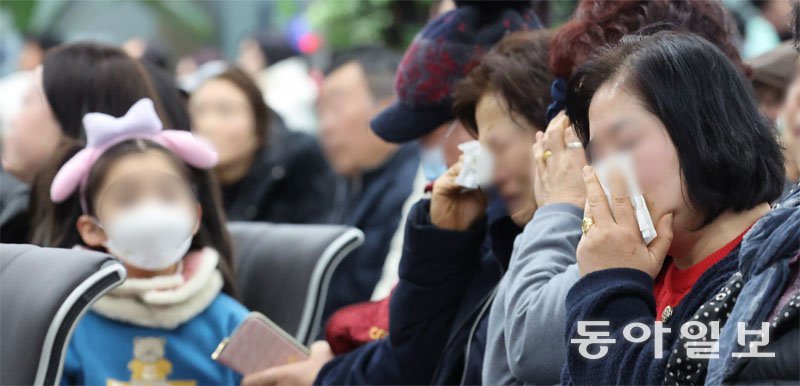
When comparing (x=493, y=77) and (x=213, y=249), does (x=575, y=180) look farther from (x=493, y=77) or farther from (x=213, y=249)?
(x=213, y=249)

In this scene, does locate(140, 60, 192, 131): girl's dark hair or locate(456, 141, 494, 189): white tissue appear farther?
locate(140, 60, 192, 131): girl's dark hair

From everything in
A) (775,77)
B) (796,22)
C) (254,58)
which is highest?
(796,22)

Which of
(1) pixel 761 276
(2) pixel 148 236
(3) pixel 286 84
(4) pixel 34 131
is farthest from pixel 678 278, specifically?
(3) pixel 286 84

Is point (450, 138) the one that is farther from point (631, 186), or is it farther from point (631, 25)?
point (631, 186)

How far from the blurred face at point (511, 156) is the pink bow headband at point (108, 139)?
3.64ft

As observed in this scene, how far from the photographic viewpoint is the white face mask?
332 centimetres

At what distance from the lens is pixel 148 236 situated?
3318mm

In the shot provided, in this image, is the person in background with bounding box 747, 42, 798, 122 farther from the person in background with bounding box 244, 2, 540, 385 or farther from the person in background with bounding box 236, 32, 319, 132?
the person in background with bounding box 236, 32, 319, 132

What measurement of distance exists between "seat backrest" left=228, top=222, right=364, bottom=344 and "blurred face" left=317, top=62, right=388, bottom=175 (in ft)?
5.29

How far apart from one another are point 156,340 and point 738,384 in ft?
6.63

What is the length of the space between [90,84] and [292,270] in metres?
0.88

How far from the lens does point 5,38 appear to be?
14.9 meters

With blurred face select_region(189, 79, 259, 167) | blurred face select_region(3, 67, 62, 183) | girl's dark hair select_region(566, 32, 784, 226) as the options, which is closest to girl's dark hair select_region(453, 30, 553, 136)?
girl's dark hair select_region(566, 32, 784, 226)

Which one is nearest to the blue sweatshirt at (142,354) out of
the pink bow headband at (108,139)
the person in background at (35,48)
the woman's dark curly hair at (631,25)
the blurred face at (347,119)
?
the pink bow headband at (108,139)
